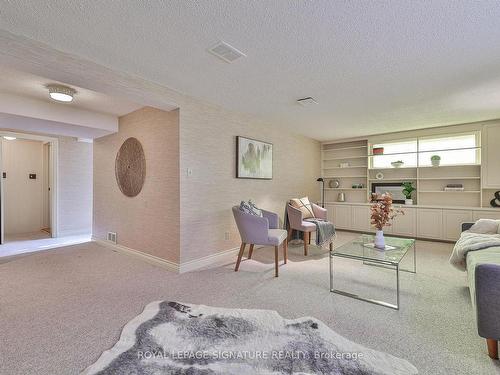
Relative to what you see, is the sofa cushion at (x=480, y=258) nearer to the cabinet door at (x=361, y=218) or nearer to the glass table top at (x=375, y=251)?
the glass table top at (x=375, y=251)

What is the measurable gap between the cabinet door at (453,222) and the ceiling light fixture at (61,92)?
6.35 meters

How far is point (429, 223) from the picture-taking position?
4852mm

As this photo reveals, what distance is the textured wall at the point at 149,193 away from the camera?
3195 mm

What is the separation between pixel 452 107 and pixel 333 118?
1661mm

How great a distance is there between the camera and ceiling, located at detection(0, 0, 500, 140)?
1.65 m

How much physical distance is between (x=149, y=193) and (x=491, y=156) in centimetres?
580

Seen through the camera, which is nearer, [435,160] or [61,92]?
[61,92]

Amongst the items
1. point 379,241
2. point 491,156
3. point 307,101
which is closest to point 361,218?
point 491,156

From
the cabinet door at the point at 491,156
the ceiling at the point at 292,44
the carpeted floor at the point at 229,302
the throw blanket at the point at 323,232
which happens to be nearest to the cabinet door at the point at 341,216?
the throw blanket at the point at 323,232

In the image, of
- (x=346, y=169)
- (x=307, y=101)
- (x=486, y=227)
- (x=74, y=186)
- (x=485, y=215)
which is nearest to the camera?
(x=486, y=227)

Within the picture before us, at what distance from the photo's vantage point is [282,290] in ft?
8.41

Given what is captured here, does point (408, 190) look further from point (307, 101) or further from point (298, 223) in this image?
point (307, 101)

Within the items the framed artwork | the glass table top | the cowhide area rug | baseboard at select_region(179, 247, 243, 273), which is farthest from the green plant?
the cowhide area rug

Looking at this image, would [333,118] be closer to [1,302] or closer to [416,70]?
[416,70]
